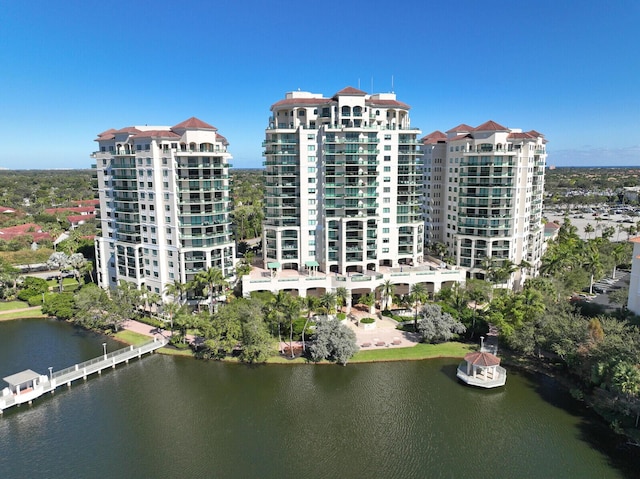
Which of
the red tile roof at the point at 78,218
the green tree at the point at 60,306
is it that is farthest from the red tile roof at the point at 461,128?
the red tile roof at the point at 78,218

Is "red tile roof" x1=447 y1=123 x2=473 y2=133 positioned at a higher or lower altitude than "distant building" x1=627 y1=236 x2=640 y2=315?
higher

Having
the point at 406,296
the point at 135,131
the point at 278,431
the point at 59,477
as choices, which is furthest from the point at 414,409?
the point at 135,131

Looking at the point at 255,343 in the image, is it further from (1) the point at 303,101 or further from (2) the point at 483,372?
(1) the point at 303,101

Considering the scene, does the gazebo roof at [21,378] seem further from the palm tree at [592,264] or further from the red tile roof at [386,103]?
the palm tree at [592,264]

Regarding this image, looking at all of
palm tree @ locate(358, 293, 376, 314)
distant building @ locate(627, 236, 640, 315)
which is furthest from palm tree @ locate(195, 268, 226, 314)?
distant building @ locate(627, 236, 640, 315)

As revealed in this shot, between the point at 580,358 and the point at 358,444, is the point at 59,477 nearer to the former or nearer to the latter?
the point at 358,444

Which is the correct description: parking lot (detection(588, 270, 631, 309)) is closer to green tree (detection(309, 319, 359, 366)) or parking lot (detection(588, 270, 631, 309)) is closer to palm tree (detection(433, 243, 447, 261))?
palm tree (detection(433, 243, 447, 261))

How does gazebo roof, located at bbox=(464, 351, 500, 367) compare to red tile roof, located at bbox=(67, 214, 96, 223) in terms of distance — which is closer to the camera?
gazebo roof, located at bbox=(464, 351, 500, 367)
